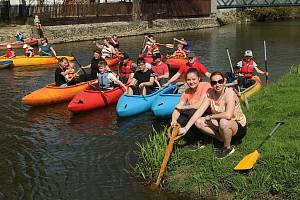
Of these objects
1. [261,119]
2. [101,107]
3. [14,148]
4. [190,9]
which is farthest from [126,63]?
[190,9]

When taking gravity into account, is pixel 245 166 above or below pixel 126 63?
below

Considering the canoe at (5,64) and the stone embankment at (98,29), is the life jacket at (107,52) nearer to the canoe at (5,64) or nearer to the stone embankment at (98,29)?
the canoe at (5,64)

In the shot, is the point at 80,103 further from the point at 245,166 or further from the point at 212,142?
the point at 245,166

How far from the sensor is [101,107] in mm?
13062

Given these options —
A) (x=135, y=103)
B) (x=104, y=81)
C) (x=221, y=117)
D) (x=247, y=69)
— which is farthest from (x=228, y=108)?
(x=247, y=69)

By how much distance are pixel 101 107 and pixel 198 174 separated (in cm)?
619

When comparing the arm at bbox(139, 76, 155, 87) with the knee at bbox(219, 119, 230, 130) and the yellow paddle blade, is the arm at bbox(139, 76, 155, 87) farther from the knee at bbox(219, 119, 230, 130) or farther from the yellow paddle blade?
the yellow paddle blade

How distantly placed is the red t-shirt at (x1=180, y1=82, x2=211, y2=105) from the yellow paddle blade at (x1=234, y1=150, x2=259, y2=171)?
1548mm

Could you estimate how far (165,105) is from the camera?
11445mm

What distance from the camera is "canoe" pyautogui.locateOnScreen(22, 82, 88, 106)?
13281 millimetres

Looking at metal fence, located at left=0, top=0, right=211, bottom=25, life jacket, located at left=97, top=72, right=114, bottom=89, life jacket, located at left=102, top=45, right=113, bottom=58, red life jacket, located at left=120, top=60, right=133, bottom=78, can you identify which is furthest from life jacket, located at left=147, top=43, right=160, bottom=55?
metal fence, located at left=0, top=0, right=211, bottom=25

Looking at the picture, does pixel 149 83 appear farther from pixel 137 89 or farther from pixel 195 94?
pixel 195 94

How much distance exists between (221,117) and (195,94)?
1.03 m

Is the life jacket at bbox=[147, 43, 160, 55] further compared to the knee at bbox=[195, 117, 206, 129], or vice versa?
the life jacket at bbox=[147, 43, 160, 55]
